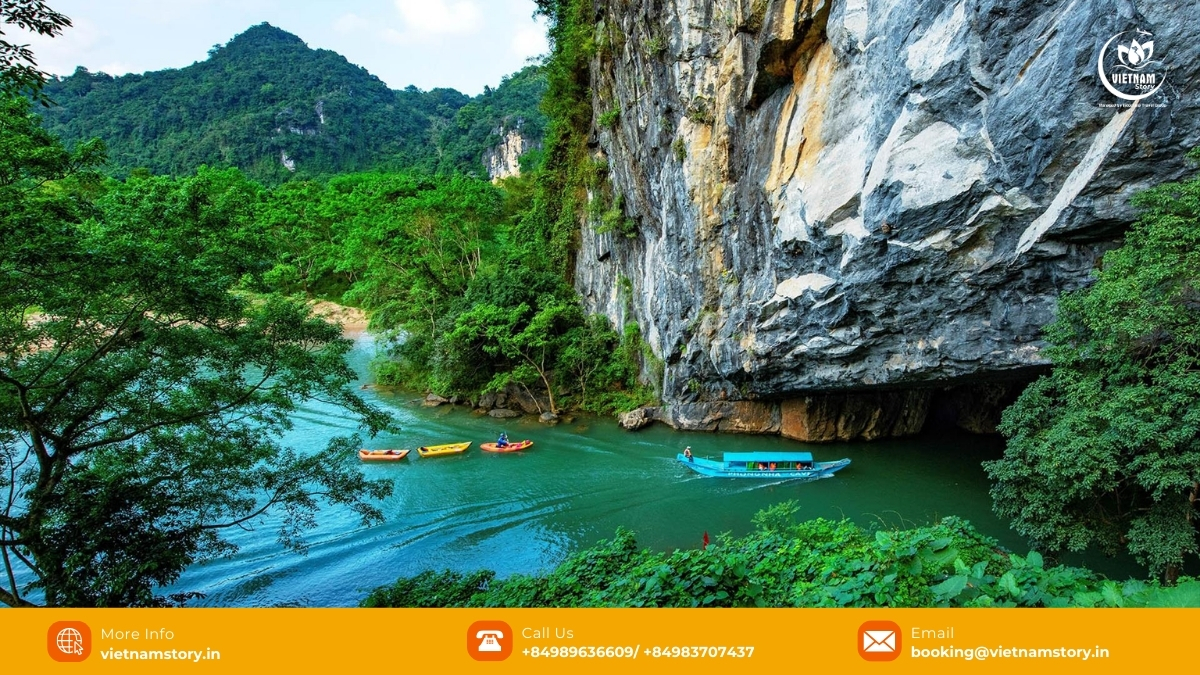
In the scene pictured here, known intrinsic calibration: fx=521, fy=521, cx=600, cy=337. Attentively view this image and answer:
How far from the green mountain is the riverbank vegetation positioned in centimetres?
4667

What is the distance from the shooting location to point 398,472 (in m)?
14.2

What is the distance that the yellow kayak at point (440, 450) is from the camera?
49.8ft

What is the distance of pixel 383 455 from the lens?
14758 millimetres

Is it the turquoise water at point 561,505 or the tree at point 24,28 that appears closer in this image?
the tree at point 24,28

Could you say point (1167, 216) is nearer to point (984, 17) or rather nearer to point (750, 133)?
point (984, 17)

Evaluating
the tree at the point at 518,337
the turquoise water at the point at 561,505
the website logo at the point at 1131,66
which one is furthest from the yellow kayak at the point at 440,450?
the website logo at the point at 1131,66

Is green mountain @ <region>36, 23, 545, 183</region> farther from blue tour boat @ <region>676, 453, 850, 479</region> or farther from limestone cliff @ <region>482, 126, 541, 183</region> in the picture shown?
blue tour boat @ <region>676, 453, 850, 479</region>

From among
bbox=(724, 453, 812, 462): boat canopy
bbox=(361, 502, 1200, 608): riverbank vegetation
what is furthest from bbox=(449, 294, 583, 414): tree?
bbox=(361, 502, 1200, 608): riverbank vegetation

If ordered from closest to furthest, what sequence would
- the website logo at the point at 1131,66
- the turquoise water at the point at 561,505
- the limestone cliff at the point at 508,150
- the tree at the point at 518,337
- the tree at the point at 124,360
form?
1. the tree at the point at 124,360
2. the website logo at the point at 1131,66
3. the turquoise water at the point at 561,505
4. the tree at the point at 518,337
5. the limestone cliff at the point at 508,150
